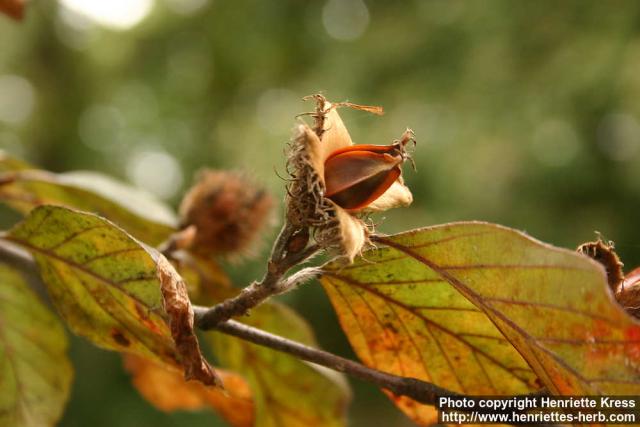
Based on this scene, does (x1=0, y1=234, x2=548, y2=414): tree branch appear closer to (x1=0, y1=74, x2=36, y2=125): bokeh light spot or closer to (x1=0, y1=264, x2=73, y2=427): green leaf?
(x1=0, y1=264, x2=73, y2=427): green leaf

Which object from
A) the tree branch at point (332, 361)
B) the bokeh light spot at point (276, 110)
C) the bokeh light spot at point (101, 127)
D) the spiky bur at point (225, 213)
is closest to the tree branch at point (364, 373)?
the tree branch at point (332, 361)

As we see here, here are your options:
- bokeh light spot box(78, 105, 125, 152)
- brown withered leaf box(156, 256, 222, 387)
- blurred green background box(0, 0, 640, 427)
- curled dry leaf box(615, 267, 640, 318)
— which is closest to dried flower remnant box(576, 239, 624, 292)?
curled dry leaf box(615, 267, 640, 318)


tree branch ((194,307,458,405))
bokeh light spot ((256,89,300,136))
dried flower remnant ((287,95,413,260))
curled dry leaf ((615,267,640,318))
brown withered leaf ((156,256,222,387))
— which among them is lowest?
tree branch ((194,307,458,405))

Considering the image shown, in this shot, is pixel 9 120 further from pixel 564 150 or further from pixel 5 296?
pixel 5 296

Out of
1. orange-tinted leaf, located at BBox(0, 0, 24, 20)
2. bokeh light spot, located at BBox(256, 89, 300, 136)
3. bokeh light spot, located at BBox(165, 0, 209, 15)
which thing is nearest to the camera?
orange-tinted leaf, located at BBox(0, 0, 24, 20)

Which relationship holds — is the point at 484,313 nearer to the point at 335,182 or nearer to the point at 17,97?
the point at 335,182

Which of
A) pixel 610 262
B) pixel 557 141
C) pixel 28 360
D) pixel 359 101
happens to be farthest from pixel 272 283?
pixel 359 101
